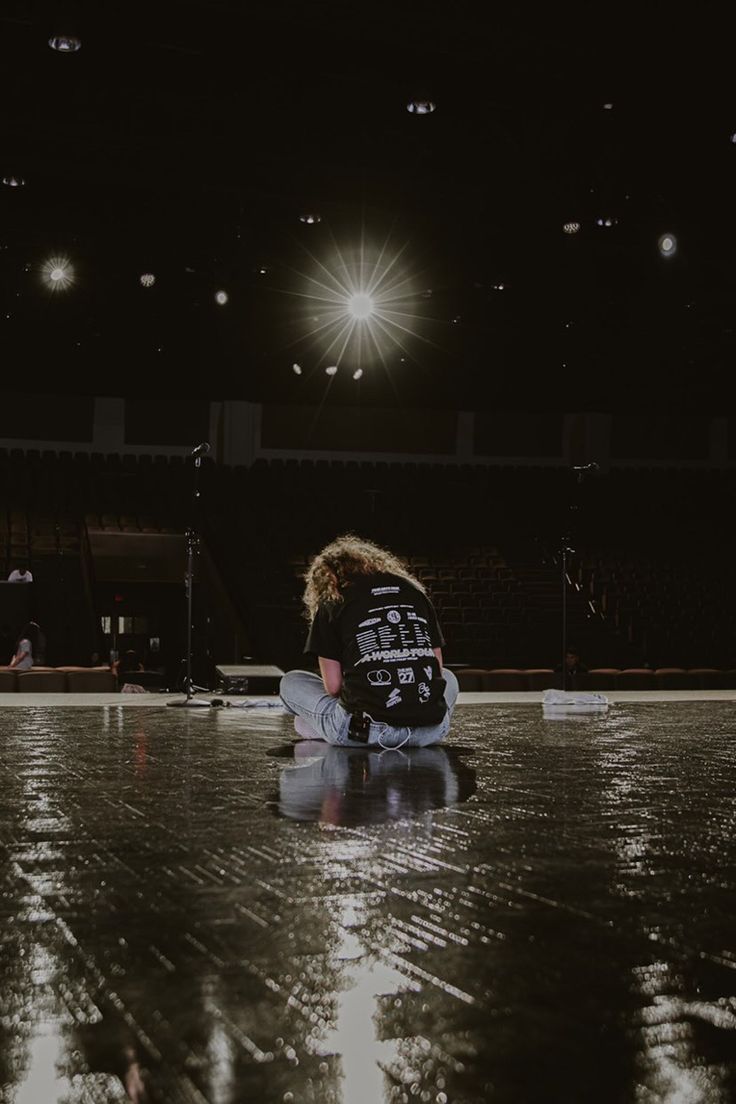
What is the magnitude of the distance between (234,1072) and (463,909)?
2.22ft

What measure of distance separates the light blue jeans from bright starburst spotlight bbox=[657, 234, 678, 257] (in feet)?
25.7

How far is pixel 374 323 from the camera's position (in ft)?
52.5

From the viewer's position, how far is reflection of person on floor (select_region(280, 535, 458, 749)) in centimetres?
370

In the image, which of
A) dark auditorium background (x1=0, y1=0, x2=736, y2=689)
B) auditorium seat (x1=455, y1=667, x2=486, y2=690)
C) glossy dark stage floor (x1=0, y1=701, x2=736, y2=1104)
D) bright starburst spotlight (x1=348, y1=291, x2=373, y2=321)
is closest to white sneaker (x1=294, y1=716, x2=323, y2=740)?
glossy dark stage floor (x1=0, y1=701, x2=736, y2=1104)

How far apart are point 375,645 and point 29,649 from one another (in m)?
6.62

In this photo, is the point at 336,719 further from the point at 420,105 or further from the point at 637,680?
the point at 637,680

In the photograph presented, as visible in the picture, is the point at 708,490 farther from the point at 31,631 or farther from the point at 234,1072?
the point at 234,1072

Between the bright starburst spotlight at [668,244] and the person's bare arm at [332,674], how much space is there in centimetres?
819

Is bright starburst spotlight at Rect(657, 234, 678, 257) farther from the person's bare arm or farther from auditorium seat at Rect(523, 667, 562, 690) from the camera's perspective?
the person's bare arm

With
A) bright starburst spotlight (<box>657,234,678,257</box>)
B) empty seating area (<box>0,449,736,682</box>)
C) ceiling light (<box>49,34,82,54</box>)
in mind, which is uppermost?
bright starburst spotlight (<box>657,234,678,257</box>)

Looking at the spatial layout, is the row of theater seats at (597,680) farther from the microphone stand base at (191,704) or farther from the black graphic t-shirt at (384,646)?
the black graphic t-shirt at (384,646)

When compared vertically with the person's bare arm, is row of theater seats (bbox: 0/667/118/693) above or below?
below

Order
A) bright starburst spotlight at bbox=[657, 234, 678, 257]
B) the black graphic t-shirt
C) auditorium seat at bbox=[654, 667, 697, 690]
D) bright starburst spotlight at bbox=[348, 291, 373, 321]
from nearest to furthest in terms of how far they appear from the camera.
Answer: the black graphic t-shirt
auditorium seat at bbox=[654, 667, 697, 690]
bright starburst spotlight at bbox=[657, 234, 678, 257]
bright starburst spotlight at bbox=[348, 291, 373, 321]

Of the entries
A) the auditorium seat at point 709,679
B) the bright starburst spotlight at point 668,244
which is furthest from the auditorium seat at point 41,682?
the bright starburst spotlight at point 668,244
